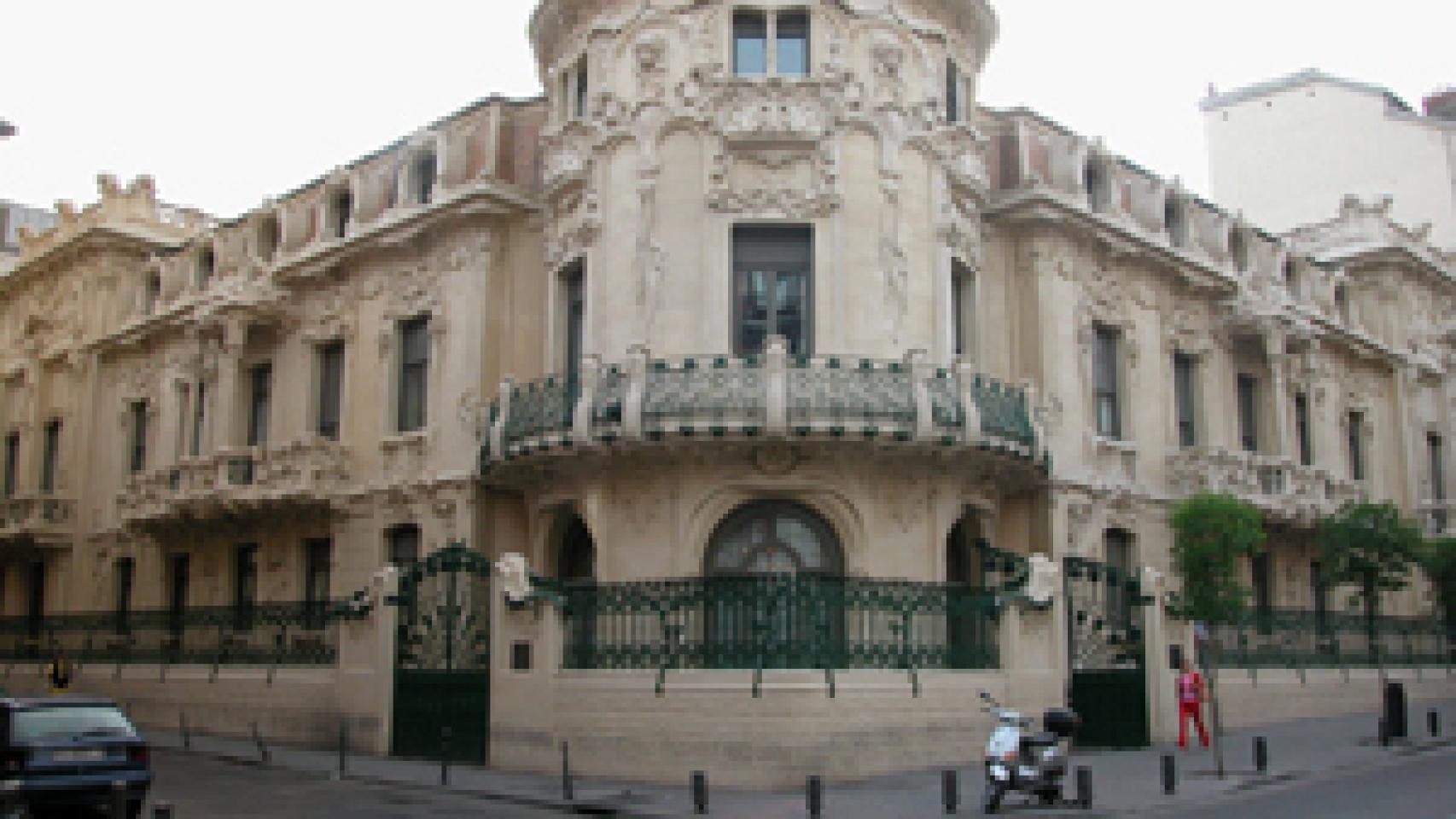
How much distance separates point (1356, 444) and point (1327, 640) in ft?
29.1

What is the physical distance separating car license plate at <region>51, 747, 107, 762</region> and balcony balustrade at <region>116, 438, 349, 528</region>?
1218cm

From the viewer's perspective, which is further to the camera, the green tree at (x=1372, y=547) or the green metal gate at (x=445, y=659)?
the green tree at (x=1372, y=547)

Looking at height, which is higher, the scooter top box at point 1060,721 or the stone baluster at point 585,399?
the stone baluster at point 585,399

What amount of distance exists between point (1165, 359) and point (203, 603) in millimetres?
22154

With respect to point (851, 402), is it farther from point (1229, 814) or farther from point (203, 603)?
point (203, 603)

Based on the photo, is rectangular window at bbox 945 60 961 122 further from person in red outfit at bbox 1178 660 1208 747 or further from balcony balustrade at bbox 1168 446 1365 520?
person in red outfit at bbox 1178 660 1208 747

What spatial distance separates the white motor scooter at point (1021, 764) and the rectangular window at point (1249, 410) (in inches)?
719

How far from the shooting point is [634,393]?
19.5 metres

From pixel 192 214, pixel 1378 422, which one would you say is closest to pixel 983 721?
pixel 1378 422

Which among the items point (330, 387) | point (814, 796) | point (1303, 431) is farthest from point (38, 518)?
point (1303, 431)

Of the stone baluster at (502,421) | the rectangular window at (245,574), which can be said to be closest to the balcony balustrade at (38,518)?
the rectangular window at (245,574)

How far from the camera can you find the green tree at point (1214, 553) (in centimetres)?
2116

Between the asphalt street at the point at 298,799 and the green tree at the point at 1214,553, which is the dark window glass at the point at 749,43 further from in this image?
the asphalt street at the point at 298,799

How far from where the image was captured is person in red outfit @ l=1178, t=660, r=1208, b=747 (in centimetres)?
2025
